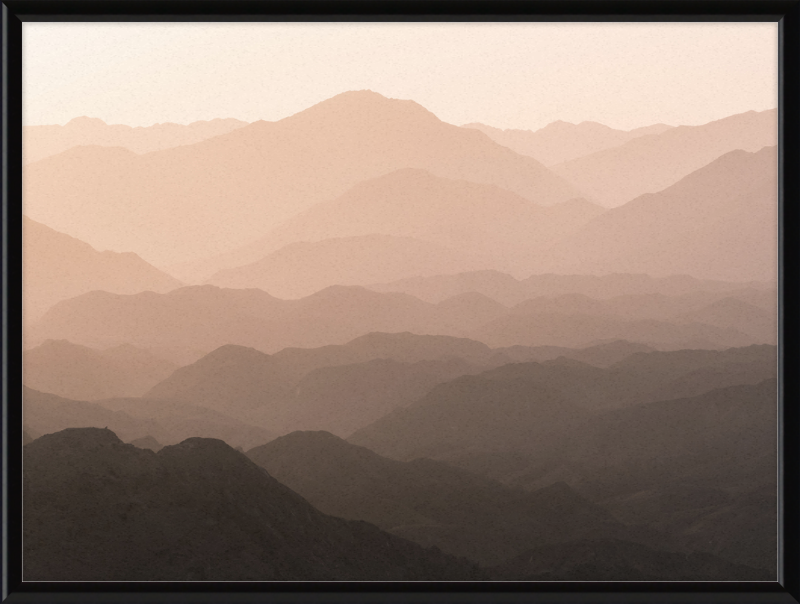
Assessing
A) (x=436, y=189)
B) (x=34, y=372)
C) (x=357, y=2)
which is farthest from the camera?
(x=436, y=189)

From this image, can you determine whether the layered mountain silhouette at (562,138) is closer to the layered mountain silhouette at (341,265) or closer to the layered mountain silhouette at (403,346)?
the layered mountain silhouette at (403,346)

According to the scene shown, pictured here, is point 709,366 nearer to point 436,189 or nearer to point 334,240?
point 436,189

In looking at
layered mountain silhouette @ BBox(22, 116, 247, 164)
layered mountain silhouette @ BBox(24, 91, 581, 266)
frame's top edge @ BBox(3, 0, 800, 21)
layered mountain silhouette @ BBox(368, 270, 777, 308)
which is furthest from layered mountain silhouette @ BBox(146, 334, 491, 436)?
frame's top edge @ BBox(3, 0, 800, 21)

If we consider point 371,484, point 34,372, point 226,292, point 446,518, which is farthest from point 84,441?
point 446,518

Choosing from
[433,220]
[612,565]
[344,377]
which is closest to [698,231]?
[433,220]

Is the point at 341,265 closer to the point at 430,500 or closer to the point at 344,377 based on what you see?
the point at 344,377
